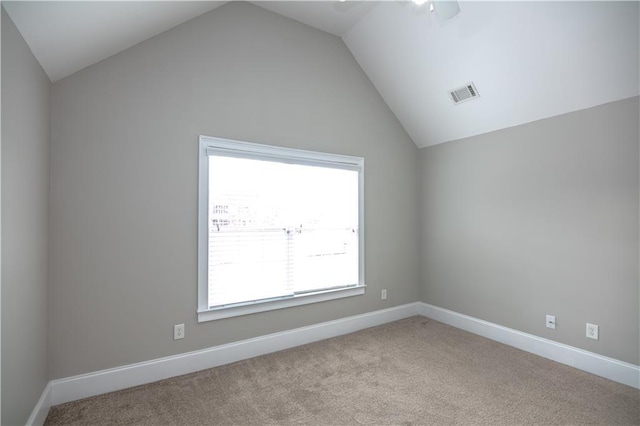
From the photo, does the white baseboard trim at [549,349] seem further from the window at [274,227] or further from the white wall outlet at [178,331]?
the white wall outlet at [178,331]

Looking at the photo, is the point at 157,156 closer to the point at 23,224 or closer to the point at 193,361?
the point at 23,224

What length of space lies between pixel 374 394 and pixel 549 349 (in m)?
1.86

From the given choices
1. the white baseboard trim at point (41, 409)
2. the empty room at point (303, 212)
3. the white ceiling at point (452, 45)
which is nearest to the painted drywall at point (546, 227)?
the empty room at point (303, 212)

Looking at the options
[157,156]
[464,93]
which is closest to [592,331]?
[464,93]

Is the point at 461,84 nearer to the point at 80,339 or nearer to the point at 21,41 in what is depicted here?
the point at 21,41

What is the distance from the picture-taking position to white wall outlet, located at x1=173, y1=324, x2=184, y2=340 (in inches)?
101

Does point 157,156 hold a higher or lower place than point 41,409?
higher

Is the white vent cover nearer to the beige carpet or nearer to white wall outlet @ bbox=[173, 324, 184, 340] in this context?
the beige carpet

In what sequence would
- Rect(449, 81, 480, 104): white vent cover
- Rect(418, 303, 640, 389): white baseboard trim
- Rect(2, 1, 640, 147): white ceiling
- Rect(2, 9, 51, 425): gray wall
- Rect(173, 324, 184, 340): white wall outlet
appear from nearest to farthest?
1. Rect(2, 9, 51, 425): gray wall
2. Rect(2, 1, 640, 147): white ceiling
3. Rect(418, 303, 640, 389): white baseboard trim
4. Rect(173, 324, 184, 340): white wall outlet
5. Rect(449, 81, 480, 104): white vent cover

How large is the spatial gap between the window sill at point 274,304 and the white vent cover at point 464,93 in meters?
2.39

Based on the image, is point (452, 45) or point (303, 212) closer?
point (452, 45)

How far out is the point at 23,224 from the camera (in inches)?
67.9

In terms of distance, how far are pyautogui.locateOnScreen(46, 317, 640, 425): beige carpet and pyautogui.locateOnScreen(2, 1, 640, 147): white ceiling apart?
2.35 metres

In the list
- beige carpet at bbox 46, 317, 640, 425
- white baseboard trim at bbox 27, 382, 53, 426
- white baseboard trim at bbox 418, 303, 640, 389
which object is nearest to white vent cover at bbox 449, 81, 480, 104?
white baseboard trim at bbox 418, 303, 640, 389
